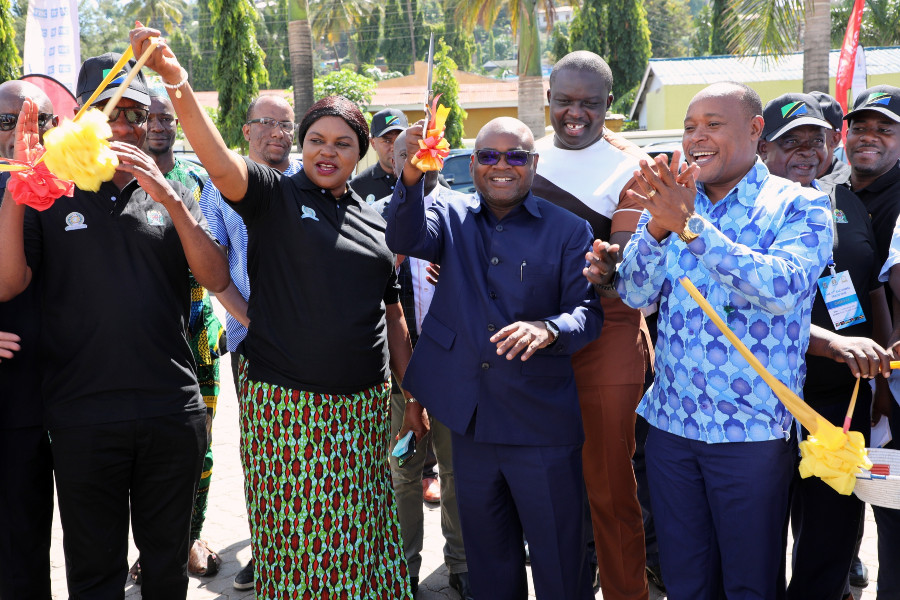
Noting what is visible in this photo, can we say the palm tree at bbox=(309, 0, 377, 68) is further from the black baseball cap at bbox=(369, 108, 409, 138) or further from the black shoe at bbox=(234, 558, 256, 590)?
the black shoe at bbox=(234, 558, 256, 590)

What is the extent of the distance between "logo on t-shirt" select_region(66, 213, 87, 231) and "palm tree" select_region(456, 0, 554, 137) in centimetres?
1594

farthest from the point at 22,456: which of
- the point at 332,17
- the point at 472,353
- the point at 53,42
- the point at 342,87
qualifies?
the point at 332,17

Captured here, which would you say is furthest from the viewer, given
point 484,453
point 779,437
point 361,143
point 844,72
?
point 844,72

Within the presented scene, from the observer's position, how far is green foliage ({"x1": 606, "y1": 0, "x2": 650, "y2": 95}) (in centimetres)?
3497

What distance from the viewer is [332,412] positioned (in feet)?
11.1

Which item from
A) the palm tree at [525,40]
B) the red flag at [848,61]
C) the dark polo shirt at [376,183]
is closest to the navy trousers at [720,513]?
the dark polo shirt at [376,183]

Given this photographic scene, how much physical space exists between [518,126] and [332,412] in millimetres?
1398

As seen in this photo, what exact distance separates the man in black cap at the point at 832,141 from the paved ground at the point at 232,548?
2058 millimetres

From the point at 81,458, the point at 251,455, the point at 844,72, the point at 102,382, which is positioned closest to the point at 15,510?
the point at 81,458

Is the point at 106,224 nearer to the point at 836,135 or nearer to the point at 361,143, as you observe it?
the point at 361,143

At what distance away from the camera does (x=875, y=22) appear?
28984 millimetres

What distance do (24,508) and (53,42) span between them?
17.9 ft

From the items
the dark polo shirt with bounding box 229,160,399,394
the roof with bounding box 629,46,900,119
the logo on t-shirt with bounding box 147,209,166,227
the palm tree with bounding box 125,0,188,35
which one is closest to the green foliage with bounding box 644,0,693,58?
the roof with bounding box 629,46,900,119

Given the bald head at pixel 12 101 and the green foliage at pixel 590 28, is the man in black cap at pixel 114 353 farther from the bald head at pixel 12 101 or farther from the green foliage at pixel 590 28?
the green foliage at pixel 590 28
